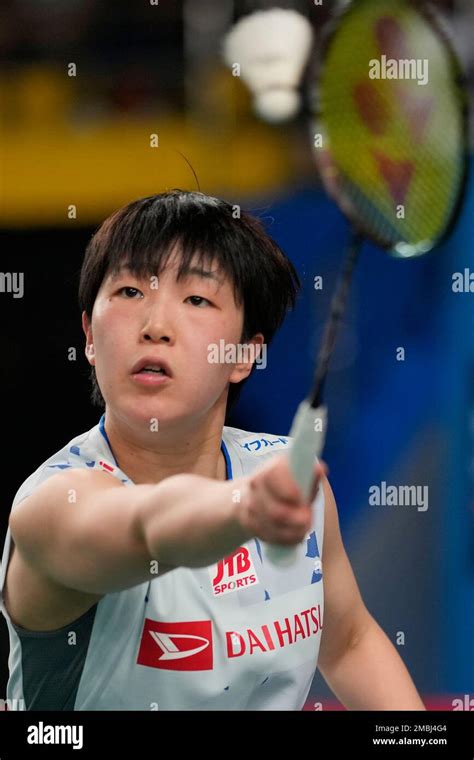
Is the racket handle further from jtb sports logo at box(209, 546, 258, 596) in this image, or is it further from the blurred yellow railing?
the blurred yellow railing

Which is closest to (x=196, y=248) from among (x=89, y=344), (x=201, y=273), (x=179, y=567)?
(x=201, y=273)

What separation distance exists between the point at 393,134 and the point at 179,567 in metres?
0.62

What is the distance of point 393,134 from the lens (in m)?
1.59

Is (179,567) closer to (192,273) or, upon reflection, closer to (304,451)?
(192,273)

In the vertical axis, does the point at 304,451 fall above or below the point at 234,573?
above

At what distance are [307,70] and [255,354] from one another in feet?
2.27

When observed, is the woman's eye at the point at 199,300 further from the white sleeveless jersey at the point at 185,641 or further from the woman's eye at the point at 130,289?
the white sleeveless jersey at the point at 185,641

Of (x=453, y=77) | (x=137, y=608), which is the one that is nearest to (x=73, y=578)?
(x=137, y=608)

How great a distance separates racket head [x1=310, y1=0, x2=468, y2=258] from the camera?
1473mm

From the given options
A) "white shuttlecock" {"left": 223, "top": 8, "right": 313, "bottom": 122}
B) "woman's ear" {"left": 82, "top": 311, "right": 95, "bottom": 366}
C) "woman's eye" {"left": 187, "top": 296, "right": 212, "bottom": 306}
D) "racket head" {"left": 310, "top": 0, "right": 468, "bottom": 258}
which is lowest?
"woman's ear" {"left": 82, "top": 311, "right": 95, "bottom": 366}

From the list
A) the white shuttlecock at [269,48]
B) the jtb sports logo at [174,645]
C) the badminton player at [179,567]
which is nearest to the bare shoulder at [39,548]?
the badminton player at [179,567]

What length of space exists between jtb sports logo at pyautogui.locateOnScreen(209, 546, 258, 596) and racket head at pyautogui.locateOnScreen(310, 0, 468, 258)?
46 centimetres

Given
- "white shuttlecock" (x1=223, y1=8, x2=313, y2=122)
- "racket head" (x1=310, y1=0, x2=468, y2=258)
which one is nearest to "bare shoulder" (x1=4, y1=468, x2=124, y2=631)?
"racket head" (x1=310, y1=0, x2=468, y2=258)
